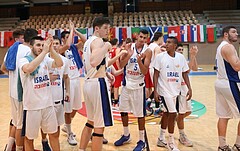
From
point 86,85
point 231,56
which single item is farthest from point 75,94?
point 231,56

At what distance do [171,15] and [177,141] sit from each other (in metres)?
14.9

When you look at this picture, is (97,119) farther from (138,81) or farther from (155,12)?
(155,12)

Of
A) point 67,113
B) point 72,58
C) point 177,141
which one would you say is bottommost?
point 177,141

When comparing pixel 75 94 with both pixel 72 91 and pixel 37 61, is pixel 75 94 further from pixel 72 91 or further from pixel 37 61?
pixel 37 61

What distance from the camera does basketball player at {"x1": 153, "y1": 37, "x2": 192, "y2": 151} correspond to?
4.12 m

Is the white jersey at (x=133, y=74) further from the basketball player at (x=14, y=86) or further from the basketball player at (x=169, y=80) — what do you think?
the basketball player at (x=14, y=86)

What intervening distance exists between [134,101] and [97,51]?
1.39m

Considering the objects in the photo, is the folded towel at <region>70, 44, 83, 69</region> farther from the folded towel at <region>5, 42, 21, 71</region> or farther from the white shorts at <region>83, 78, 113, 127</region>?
the white shorts at <region>83, 78, 113, 127</region>

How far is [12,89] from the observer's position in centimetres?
381

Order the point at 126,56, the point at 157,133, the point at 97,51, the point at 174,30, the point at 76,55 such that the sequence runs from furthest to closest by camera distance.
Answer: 1. the point at 174,30
2. the point at 157,133
3. the point at 76,55
4. the point at 126,56
5. the point at 97,51

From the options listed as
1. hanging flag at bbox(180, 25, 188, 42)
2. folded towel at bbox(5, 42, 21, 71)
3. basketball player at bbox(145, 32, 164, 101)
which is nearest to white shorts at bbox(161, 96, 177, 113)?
basketball player at bbox(145, 32, 164, 101)

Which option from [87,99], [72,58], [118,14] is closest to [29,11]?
[118,14]

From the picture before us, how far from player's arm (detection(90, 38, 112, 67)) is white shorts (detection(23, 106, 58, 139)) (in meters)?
0.72

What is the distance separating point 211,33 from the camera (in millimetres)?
16656
